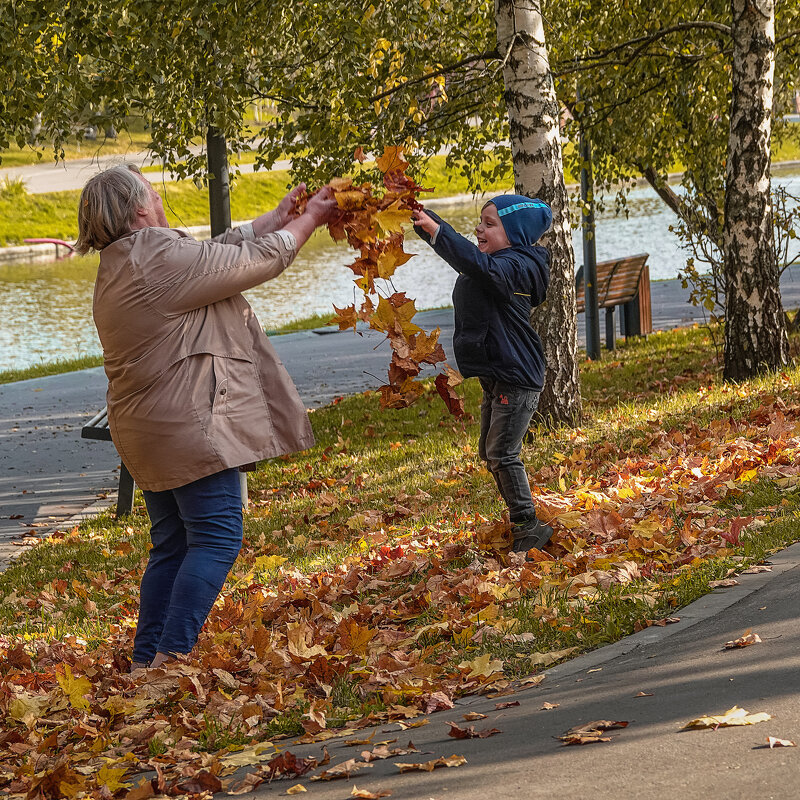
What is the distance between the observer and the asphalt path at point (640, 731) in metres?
2.59

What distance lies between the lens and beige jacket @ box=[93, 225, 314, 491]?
3596 mm

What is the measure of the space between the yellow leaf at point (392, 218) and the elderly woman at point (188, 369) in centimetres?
39

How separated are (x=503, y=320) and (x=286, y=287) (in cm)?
2232

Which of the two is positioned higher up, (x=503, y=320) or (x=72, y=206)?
(x=72, y=206)

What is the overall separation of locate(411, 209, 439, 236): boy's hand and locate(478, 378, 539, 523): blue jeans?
717 mm

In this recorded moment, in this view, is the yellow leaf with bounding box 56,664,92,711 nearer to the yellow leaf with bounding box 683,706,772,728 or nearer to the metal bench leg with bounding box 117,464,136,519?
the yellow leaf with bounding box 683,706,772,728

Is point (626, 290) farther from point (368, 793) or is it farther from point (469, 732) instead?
point (368, 793)

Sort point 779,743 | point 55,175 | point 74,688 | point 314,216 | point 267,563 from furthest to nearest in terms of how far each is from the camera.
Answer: point 55,175
point 267,563
point 314,216
point 74,688
point 779,743

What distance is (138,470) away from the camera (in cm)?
376

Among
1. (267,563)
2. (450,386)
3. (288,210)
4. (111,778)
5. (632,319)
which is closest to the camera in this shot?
(111,778)

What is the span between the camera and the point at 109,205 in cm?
362

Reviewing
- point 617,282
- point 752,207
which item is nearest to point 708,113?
point 617,282

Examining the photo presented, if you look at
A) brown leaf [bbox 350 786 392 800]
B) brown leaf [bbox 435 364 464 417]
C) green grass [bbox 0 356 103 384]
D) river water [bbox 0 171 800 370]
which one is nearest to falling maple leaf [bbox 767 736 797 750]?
brown leaf [bbox 350 786 392 800]

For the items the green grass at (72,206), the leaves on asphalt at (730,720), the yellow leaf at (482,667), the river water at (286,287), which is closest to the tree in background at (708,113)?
the river water at (286,287)
